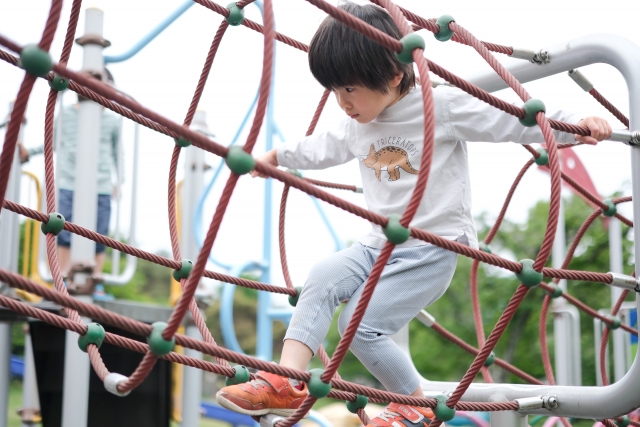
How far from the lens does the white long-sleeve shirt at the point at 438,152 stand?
3.61 feet

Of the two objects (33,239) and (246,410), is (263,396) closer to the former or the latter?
(246,410)

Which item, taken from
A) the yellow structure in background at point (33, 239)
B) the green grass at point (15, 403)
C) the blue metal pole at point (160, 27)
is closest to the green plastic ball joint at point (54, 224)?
the blue metal pole at point (160, 27)

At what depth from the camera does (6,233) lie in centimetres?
234

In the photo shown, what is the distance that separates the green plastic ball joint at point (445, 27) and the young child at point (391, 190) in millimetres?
69

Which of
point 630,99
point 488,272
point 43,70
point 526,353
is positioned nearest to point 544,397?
point 630,99

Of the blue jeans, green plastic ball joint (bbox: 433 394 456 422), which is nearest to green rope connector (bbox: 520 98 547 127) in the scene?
green plastic ball joint (bbox: 433 394 456 422)

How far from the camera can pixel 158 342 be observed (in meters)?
0.78

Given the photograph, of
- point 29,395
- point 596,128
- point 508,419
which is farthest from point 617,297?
point 29,395

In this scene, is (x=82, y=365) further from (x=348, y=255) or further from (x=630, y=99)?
(x=630, y=99)

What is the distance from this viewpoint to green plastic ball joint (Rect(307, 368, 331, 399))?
85 centimetres

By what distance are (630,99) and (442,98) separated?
308 millimetres

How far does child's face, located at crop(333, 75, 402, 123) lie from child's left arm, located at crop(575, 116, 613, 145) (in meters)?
0.29

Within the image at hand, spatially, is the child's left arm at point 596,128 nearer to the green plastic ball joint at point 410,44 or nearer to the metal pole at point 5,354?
the green plastic ball joint at point 410,44

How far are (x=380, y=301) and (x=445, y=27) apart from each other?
1.42 feet
